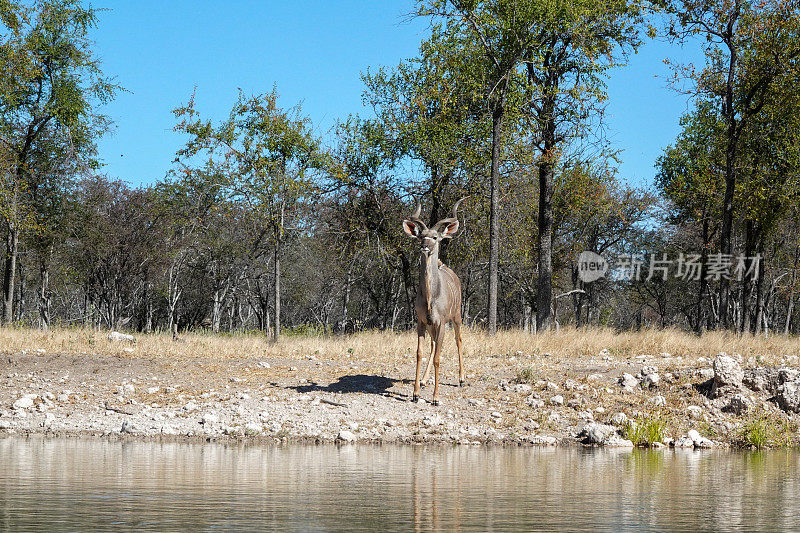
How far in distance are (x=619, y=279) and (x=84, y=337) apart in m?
51.6

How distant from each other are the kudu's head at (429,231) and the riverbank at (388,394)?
3009 mm

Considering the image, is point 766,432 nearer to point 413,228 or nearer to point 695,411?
point 695,411

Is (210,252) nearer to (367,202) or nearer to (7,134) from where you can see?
(7,134)

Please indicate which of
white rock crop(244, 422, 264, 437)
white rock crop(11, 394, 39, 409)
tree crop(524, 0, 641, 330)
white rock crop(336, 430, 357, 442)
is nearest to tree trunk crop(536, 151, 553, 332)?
tree crop(524, 0, 641, 330)

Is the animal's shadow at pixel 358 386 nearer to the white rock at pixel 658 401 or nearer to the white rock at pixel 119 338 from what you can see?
the white rock at pixel 658 401

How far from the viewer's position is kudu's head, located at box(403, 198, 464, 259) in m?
16.5

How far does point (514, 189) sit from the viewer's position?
1286 inches

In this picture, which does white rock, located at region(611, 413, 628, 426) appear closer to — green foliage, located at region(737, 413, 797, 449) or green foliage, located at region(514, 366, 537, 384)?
green foliage, located at region(737, 413, 797, 449)

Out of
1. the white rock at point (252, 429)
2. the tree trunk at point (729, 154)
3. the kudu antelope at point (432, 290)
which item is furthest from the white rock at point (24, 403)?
the tree trunk at point (729, 154)

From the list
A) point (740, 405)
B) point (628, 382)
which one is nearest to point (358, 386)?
point (628, 382)

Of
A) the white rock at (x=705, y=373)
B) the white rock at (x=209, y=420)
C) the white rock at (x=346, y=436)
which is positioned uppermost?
the white rock at (x=705, y=373)

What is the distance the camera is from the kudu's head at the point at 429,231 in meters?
16.5

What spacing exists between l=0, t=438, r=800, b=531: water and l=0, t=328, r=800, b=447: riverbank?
5.22ft

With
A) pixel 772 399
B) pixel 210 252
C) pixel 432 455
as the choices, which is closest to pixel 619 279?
pixel 210 252
